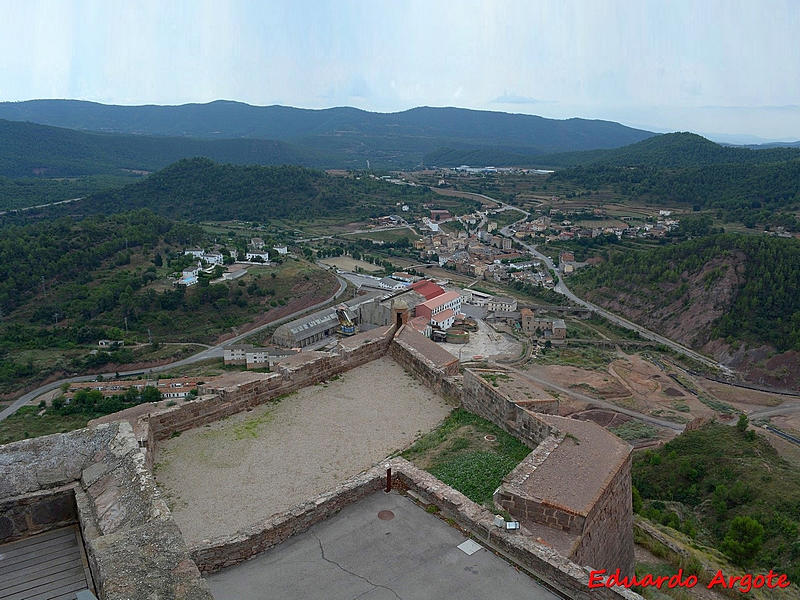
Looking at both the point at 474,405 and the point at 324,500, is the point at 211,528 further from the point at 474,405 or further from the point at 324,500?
the point at 474,405

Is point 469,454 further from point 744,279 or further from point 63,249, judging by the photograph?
point 63,249

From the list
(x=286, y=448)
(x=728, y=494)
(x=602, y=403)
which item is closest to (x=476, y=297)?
(x=602, y=403)

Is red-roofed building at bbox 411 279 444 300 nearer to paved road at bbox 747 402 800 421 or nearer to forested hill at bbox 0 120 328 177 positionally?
paved road at bbox 747 402 800 421

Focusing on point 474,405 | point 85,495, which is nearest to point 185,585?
point 85,495

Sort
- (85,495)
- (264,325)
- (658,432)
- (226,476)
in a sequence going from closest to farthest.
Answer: (85,495) → (226,476) → (658,432) → (264,325)

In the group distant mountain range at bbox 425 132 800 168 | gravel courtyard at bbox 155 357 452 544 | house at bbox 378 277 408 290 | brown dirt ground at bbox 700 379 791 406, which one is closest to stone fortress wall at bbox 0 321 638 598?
gravel courtyard at bbox 155 357 452 544

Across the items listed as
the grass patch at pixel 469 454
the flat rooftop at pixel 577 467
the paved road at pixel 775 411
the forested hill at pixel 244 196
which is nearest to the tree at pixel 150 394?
the grass patch at pixel 469 454

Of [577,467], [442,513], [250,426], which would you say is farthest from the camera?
[250,426]
